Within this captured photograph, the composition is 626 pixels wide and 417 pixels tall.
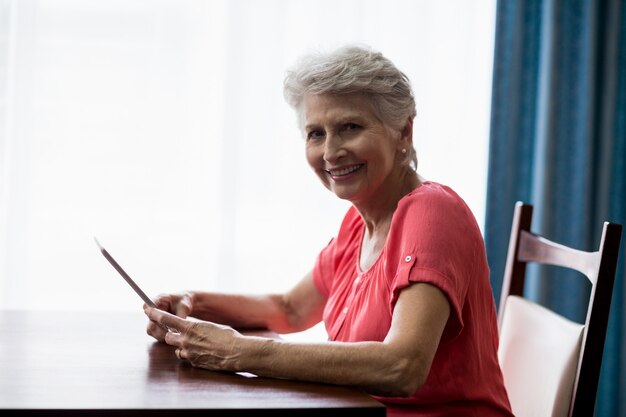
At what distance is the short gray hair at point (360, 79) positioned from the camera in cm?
148

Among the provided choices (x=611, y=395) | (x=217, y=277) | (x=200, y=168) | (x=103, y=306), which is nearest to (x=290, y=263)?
(x=217, y=277)

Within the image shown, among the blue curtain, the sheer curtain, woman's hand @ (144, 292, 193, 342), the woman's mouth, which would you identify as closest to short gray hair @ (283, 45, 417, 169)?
the woman's mouth

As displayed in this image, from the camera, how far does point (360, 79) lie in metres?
1.48

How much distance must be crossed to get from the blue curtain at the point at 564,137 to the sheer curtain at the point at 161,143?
0.35m

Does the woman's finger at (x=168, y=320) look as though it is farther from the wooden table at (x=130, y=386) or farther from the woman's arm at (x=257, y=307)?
the woman's arm at (x=257, y=307)

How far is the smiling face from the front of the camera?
59.5 inches

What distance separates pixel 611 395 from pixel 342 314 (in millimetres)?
1765

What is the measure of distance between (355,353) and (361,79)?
0.58 metres

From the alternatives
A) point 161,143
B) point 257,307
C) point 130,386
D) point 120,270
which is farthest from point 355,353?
point 161,143

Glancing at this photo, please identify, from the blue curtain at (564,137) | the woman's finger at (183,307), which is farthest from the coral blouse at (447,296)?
the blue curtain at (564,137)

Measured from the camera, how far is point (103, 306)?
2.64m

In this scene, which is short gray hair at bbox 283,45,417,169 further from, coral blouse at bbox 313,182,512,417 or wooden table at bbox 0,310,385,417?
wooden table at bbox 0,310,385,417

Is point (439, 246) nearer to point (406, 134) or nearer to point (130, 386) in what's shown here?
point (406, 134)

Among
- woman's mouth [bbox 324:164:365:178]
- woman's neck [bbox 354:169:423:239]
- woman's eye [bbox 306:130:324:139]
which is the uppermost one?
woman's eye [bbox 306:130:324:139]
